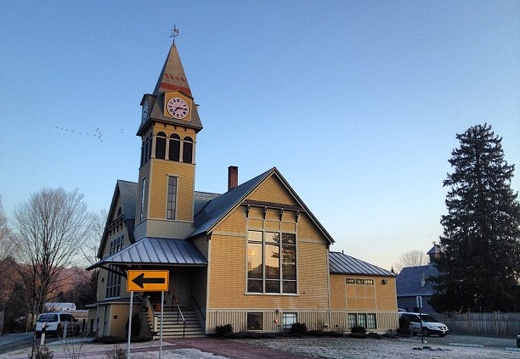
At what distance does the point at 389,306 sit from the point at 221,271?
42.3 feet

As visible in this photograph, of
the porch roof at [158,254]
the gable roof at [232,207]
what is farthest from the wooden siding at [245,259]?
the porch roof at [158,254]

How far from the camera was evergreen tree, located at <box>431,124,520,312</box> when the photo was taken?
38.9 metres

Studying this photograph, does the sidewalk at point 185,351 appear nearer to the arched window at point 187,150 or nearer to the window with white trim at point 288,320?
the window with white trim at point 288,320

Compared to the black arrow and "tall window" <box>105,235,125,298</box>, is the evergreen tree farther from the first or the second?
the black arrow

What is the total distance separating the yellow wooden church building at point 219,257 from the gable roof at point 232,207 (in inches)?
2.7

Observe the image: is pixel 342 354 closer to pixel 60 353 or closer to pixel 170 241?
pixel 60 353

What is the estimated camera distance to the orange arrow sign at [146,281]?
33.2ft

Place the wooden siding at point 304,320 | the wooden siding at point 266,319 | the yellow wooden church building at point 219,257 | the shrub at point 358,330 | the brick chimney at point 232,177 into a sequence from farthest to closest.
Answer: the brick chimney at point 232,177 → the shrub at point 358,330 → the yellow wooden church building at point 219,257 → the wooden siding at point 304,320 → the wooden siding at point 266,319

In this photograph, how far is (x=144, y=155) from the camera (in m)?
31.2

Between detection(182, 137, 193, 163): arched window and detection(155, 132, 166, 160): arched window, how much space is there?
1.32 meters

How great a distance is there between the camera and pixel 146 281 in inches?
407

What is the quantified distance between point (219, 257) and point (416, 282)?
43.4 meters

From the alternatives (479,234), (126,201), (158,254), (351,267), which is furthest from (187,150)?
(479,234)

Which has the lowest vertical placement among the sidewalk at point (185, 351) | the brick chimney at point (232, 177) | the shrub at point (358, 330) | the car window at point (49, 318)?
the sidewalk at point (185, 351)
